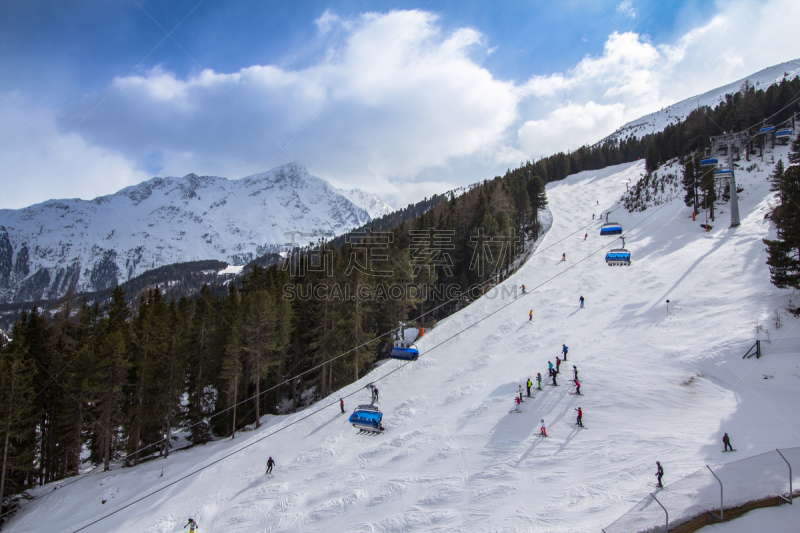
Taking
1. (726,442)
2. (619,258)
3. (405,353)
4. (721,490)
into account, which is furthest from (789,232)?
(405,353)

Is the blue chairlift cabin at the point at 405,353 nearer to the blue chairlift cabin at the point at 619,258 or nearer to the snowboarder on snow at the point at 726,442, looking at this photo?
the snowboarder on snow at the point at 726,442

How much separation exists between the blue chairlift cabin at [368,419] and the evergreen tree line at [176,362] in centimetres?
961

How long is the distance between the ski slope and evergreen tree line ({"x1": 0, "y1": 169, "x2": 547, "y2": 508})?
380cm

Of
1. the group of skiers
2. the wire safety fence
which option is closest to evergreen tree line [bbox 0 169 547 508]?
the group of skiers

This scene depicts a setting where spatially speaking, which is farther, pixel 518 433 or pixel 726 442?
pixel 518 433

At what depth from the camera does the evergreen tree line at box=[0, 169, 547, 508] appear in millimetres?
30688

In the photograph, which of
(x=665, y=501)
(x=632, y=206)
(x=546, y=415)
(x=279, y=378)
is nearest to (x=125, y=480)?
(x=279, y=378)

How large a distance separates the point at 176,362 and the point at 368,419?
20.1 meters

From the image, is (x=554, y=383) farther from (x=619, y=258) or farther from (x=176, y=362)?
(x=176, y=362)

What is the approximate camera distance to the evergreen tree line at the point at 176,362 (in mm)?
30688

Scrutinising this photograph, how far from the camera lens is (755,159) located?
2598 inches

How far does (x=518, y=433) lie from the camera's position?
2125 cm

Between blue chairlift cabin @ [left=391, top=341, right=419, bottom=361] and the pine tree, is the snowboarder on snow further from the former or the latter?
blue chairlift cabin @ [left=391, top=341, right=419, bottom=361]

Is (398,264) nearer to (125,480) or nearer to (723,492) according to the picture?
(125,480)
